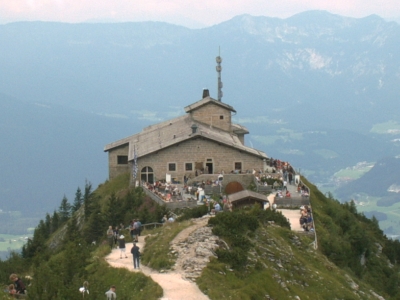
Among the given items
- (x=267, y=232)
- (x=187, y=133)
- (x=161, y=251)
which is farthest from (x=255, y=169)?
(x=161, y=251)

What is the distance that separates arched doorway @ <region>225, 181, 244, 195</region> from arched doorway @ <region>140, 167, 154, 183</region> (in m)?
6.30

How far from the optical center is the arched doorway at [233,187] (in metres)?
55.9

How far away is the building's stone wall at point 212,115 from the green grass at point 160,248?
34.5 meters

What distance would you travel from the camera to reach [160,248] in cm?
3319

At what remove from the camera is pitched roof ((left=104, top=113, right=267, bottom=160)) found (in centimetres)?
6110

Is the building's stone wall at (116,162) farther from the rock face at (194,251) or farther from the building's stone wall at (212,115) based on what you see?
the rock face at (194,251)

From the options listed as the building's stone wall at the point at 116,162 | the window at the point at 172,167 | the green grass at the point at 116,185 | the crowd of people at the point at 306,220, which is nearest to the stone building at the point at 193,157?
the window at the point at 172,167

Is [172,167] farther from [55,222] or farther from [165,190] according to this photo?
[55,222]

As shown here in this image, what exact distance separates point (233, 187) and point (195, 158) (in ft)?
18.8

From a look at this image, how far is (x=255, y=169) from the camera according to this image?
6150 cm

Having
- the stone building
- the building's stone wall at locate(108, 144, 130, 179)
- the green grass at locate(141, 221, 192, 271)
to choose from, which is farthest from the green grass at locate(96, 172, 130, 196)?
the green grass at locate(141, 221, 192, 271)

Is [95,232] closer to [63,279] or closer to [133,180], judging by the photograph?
[133,180]

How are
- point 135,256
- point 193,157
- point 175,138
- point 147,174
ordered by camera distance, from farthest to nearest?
1. point 175,138
2. point 193,157
3. point 147,174
4. point 135,256

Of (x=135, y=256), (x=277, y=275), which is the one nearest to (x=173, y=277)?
(x=135, y=256)
